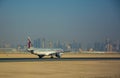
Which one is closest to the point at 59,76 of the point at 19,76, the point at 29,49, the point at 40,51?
the point at 19,76

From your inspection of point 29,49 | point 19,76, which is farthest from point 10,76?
point 29,49

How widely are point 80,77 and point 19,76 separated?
337 inches

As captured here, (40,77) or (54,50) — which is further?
(54,50)

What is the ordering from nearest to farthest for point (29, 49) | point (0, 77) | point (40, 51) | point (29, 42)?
point (0, 77) → point (40, 51) → point (29, 49) → point (29, 42)

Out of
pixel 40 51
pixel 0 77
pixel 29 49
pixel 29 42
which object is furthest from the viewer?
pixel 29 42

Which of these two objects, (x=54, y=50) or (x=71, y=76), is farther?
(x=54, y=50)

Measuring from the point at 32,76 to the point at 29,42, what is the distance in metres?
82.1

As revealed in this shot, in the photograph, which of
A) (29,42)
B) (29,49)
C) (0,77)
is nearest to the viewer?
(0,77)

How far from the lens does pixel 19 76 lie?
1500 inches

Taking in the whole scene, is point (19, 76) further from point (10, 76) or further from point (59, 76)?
point (59, 76)

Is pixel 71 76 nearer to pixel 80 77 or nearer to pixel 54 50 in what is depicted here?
pixel 80 77

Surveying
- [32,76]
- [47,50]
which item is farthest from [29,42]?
[32,76]

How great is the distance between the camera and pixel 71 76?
38312 mm

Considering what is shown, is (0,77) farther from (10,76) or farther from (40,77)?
(40,77)
